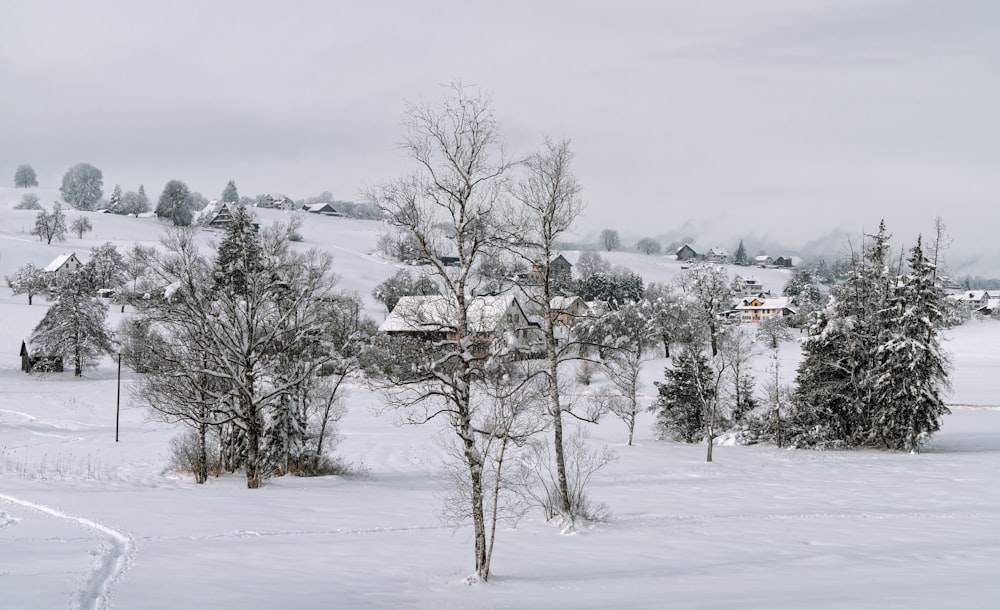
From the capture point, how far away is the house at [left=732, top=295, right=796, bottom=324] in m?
122

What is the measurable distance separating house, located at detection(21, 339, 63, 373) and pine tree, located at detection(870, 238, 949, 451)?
66.2 m

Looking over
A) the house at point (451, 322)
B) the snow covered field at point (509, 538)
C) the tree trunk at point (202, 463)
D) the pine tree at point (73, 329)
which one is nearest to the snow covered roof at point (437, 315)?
the house at point (451, 322)

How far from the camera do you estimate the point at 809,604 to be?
11.0 m

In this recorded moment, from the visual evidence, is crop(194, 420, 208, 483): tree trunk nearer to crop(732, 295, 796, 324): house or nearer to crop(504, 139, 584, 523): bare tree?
crop(504, 139, 584, 523): bare tree

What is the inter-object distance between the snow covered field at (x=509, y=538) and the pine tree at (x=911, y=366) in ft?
9.84

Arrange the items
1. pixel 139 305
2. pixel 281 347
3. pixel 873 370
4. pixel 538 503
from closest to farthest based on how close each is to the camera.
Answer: pixel 538 503 → pixel 139 305 → pixel 281 347 → pixel 873 370

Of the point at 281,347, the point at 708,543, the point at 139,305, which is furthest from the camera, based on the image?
the point at 281,347

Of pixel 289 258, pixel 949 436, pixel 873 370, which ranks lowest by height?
pixel 949 436

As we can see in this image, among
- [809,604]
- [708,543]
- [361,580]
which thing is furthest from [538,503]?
[809,604]

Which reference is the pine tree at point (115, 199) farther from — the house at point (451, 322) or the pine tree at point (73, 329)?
the house at point (451, 322)

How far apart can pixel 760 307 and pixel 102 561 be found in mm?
127277

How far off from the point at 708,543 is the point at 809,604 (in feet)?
19.8

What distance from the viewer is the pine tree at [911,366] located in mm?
38250

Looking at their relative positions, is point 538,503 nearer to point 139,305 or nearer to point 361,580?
point 361,580
